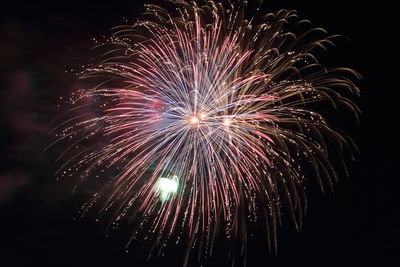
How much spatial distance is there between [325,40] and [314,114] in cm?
123

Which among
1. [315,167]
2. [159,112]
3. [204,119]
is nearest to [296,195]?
[315,167]

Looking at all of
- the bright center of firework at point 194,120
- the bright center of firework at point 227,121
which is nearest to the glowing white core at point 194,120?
the bright center of firework at point 194,120

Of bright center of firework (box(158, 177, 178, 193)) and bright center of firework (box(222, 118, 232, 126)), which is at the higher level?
bright center of firework (box(222, 118, 232, 126))

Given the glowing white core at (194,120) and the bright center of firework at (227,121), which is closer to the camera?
the glowing white core at (194,120)

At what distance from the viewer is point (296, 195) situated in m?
9.37

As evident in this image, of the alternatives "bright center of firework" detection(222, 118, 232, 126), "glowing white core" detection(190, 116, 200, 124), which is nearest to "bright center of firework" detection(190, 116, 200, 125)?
"glowing white core" detection(190, 116, 200, 124)

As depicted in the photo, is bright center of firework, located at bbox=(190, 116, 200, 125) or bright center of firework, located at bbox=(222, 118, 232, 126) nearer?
bright center of firework, located at bbox=(190, 116, 200, 125)

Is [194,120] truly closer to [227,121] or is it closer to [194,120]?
[194,120]

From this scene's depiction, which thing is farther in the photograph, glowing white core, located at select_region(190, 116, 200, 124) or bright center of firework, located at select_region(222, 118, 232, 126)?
bright center of firework, located at select_region(222, 118, 232, 126)

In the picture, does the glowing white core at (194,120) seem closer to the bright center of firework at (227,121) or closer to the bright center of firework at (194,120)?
the bright center of firework at (194,120)

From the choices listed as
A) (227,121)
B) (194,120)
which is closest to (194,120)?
(194,120)

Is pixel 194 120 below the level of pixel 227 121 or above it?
below

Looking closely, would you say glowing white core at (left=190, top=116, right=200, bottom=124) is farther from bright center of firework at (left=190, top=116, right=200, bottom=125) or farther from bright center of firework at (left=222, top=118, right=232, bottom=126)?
bright center of firework at (left=222, top=118, right=232, bottom=126)

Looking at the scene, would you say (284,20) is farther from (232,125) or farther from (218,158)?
(218,158)
